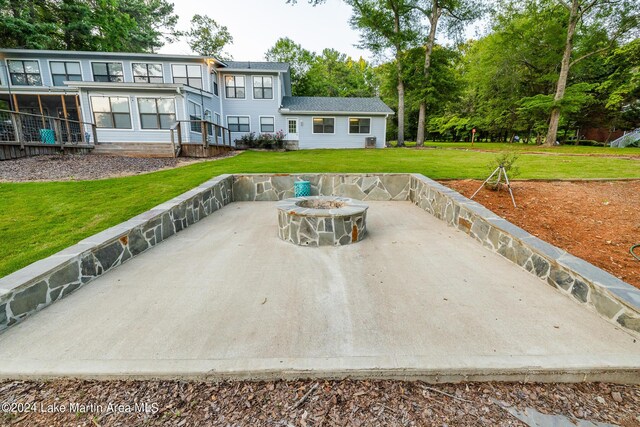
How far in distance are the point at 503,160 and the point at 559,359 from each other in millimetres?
4674

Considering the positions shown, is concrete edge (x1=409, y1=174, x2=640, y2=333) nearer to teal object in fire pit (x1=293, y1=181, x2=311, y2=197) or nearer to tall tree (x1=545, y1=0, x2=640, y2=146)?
teal object in fire pit (x1=293, y1=181, x2=311, y2=197)

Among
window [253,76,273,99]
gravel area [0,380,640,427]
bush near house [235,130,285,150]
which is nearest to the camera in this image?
gravel area [0,380,640,427]

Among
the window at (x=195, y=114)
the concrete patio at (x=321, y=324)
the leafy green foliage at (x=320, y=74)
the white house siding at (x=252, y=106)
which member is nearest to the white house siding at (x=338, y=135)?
the white house siding at (x=252, y=106)

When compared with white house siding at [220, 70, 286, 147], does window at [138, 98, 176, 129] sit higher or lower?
lower

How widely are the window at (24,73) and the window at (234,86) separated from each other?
10.0 metres

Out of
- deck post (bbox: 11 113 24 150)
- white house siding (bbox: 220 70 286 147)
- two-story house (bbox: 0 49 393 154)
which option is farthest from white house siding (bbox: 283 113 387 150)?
deck post (bbox: 11 113 24 150)

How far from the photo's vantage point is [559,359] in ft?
6.25

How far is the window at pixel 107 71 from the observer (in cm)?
1571

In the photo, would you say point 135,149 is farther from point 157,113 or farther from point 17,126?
point 17,126

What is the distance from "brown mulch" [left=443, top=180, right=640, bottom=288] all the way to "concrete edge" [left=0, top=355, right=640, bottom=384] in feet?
5.83

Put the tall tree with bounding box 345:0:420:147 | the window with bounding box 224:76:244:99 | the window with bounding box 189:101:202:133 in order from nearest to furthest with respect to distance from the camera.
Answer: the window with bounding box 189:101:202:133 → the window with bounding box 224:76:244:99 → the tall tree with bounding box 345:0:420:147

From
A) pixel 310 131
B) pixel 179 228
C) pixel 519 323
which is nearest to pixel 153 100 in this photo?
pixel 310 131

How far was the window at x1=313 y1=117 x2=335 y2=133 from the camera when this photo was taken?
19.1m

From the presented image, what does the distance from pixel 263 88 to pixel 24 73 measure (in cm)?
1311
